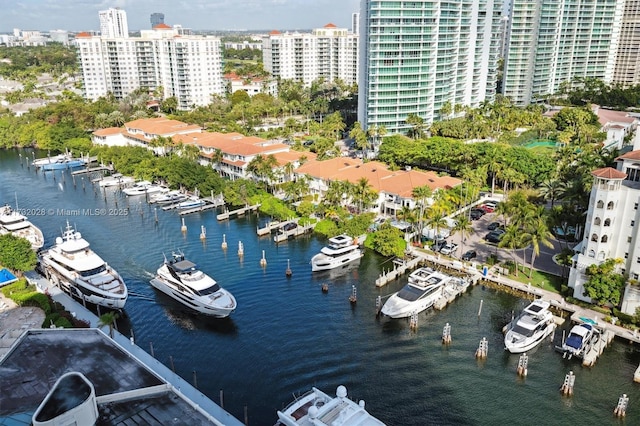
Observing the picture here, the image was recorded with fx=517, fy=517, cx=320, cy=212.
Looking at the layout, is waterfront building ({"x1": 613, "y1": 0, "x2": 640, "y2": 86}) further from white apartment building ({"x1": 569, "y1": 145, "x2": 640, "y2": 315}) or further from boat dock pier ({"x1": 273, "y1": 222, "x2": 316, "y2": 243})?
boat dock pier ({"x1": 273, "y1": 222, "x2": 316, "y2": 243})

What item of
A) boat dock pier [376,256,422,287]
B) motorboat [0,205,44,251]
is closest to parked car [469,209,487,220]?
boat dock pier [376,256,422,287]

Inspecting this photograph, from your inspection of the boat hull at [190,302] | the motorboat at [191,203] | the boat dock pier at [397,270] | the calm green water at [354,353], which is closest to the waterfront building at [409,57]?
the motorboat at [191,203]

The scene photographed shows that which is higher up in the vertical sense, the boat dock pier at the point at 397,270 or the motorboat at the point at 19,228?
the motorboat at the point at 19,228

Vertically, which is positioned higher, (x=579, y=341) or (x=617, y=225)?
(x=617, y=225)

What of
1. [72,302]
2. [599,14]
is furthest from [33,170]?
[599,14]

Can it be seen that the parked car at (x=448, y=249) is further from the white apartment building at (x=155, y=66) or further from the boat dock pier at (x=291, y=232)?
the white apartment building at (x=155, y=66)

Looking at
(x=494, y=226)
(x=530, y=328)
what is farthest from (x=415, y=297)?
(x=494, y=226)

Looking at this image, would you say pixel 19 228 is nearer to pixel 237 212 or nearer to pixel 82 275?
pixel 82 275
